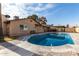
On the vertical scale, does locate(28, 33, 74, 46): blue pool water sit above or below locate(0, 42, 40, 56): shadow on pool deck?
above

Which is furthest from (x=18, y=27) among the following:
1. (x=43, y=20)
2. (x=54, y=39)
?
(x=54, y=39)

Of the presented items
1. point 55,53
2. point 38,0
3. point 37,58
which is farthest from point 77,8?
point 37,58

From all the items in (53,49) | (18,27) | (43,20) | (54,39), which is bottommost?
(53,49)

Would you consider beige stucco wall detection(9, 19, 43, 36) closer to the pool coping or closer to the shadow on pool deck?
the shadow on pool deck

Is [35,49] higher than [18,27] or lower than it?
lower

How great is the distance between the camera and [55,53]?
4.17m

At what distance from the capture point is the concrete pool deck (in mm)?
4145

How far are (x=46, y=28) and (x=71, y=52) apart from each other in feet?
3.02

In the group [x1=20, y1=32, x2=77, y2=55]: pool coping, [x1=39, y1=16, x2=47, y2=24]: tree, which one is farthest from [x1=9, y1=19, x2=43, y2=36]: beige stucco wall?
[x1=20, y1=32, x2=77, y2=55]: pool coping

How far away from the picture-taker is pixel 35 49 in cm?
422

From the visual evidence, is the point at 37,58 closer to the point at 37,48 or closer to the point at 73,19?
the point at 37,48

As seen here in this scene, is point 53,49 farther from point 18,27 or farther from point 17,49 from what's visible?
point 18,27

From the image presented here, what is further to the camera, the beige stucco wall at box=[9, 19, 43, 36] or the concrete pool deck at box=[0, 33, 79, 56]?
the beige stucco wall at box=[9, 19, 43, 36]

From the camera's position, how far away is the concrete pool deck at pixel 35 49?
4145 mm
